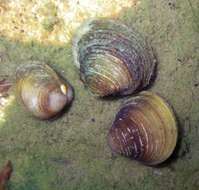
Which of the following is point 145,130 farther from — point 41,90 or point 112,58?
point 41,90

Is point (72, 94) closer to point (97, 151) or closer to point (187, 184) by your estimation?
point (97, 151)

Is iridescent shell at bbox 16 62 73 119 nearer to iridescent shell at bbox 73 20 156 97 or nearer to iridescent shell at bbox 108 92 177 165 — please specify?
iridescent shell at bbox 73 20 156 97

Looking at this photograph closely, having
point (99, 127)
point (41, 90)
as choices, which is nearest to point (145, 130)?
point (99, 127)

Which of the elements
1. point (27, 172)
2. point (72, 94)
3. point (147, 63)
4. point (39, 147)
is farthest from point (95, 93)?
point (27, 172)

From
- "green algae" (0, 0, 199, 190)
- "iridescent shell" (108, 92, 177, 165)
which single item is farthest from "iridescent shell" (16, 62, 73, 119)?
"iridescent shell" (108, 92, 177, 165)

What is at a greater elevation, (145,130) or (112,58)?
(112,58)
